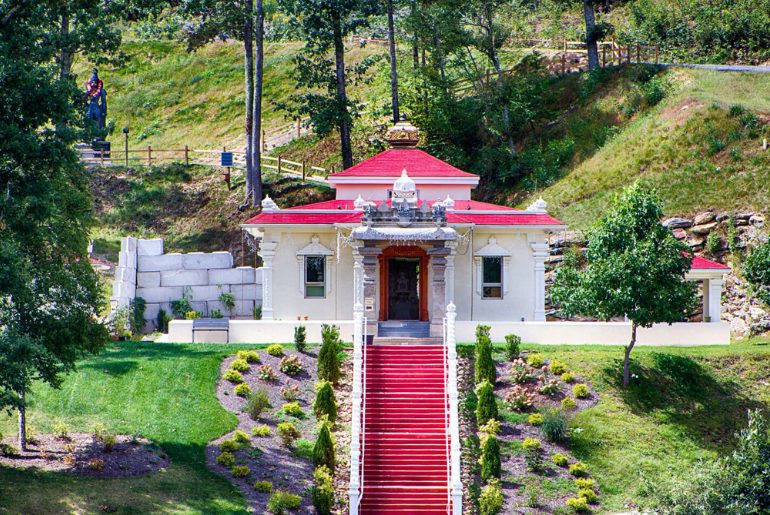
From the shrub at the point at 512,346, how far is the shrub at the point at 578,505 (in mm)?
8602


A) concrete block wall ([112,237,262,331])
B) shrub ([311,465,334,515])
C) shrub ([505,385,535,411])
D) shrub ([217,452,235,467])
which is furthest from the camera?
concrete block wall ([112,237,262,331])

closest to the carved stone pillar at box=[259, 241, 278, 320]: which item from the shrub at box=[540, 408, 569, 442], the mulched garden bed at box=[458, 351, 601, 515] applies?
the mulched garden bed at box=[458, 351, 601, 515]

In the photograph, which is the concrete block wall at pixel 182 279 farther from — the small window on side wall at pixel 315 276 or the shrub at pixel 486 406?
the shrub at pixel 486 406

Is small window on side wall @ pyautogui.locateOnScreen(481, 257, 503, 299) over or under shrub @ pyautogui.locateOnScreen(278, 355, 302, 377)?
over

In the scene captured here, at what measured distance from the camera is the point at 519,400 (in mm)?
43969

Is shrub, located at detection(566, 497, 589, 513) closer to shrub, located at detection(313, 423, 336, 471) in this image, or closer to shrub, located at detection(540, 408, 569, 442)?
shrub, located at detection(540, 408, 569, 442)

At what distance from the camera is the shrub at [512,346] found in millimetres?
46906

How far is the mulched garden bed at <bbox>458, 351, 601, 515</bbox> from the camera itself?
39375 mm

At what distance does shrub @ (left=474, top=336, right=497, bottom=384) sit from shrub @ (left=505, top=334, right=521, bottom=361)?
156 cm

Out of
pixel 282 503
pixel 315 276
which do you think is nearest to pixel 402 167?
pixel 315 276

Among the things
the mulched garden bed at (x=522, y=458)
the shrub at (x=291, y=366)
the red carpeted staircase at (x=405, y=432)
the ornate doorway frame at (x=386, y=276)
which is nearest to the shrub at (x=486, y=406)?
the mulched garden bed at (x=522, y=458)

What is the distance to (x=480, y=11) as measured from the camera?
7250 centimetres

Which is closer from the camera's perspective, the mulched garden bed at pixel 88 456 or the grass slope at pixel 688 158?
the mulched garden bed at pixel 88 456

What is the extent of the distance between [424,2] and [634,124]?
46.8ft
